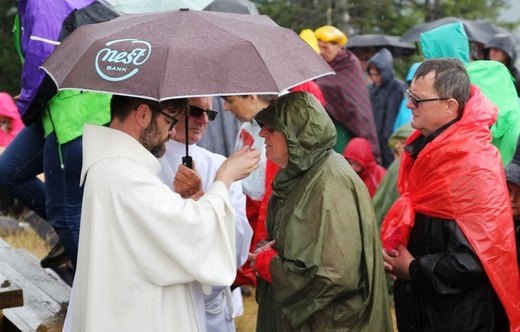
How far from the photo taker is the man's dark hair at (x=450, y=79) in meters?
3.97

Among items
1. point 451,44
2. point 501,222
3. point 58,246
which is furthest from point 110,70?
point 451,44

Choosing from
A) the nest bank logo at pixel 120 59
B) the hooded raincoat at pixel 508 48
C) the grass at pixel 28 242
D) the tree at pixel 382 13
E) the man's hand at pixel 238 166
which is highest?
the nest bank logo at pixel 120 59

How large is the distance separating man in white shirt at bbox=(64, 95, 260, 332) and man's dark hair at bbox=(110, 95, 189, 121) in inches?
0.7

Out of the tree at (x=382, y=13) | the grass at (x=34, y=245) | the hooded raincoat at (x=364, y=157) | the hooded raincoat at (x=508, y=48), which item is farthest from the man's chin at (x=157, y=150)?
the tree at (x=382, y=13)

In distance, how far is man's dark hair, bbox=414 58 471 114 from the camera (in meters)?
3.97

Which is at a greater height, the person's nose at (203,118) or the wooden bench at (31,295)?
the person's nose at (203,118)

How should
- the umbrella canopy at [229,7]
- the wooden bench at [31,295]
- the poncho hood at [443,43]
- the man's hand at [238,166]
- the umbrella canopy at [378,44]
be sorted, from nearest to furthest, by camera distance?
Answer: 1. the man's hand at [238,166]
2. the wooden bench at [31,295]
3. the poncho hood at [443,43]
4. the umbrella canopy at [229,7]
5. the umbrella canopy at [378,44]

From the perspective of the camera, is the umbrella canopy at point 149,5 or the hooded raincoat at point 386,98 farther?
the hooded raincoat at point 386,98

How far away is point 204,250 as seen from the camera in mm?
3164

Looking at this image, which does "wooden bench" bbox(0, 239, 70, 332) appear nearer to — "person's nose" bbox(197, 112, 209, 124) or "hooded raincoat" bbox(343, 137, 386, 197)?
"person's nose" bbox(197, 112, 209, 124)

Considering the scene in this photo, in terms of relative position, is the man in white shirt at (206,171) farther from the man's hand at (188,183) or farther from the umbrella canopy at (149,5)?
the umbrella canopy at (149,5)

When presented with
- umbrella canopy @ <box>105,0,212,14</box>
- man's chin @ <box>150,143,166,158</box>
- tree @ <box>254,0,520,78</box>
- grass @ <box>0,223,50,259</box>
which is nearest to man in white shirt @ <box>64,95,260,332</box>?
man's chin @ <box>150,143,166,158</box>

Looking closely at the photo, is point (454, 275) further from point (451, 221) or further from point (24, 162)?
point (24, 162)

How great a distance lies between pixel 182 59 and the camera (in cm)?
317
